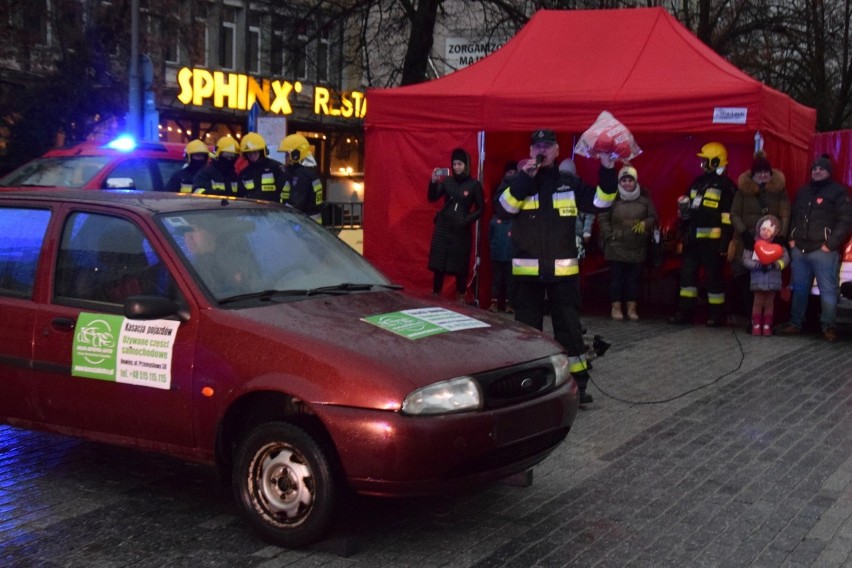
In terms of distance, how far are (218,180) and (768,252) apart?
5800mm

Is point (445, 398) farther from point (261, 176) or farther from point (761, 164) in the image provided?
point (761, 164)

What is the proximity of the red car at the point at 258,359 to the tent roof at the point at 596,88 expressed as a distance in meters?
6.94

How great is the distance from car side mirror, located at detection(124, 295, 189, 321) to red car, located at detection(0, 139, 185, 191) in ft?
25.4

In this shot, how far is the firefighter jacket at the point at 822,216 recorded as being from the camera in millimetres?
11750

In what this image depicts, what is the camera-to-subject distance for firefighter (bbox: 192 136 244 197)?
475 inches

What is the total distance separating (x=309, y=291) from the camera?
18.6 feet

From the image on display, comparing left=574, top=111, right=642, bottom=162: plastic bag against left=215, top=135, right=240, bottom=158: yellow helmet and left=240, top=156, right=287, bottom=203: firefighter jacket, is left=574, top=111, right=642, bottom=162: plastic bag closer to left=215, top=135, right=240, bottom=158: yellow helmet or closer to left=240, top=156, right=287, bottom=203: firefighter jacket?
left=240, top=156, right=287, bottom=203: firefighter jacket

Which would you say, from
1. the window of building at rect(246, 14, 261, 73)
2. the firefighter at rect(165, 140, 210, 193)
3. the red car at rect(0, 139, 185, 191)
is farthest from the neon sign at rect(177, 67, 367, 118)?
the firefighter at rect(165, 140, 210, 193)

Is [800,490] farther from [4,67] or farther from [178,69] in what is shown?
[178,69]

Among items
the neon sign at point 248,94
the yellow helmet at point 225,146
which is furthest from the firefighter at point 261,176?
the neon sign at point 248,94

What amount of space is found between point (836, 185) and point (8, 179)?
927 cm

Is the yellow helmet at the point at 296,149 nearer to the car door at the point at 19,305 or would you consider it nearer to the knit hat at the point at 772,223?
the knit hat at the point at 772,223

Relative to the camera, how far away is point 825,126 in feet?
102

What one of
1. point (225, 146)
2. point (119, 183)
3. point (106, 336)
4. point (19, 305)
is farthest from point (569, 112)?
point (106, 336)
